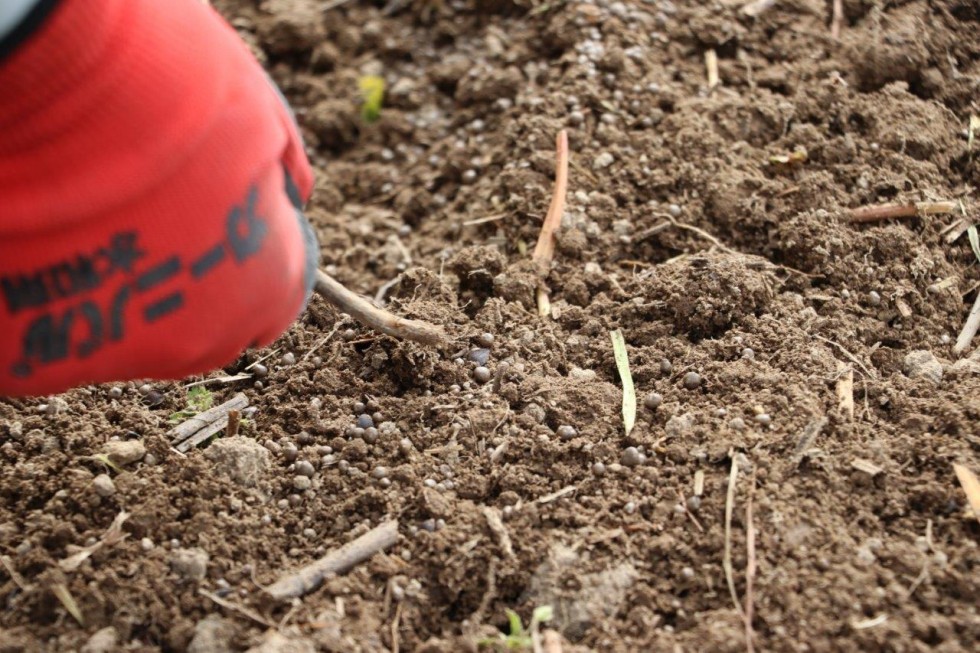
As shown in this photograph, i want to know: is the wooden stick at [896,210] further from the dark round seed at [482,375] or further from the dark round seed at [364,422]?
the dark round seed at [364,422]

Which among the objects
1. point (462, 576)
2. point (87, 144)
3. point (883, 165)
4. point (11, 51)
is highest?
point (11, 51)

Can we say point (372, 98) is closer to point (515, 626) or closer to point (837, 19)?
point (837, 19)

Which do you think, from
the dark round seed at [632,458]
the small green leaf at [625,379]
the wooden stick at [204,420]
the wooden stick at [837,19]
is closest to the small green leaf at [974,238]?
the wooden stick at [837,19]

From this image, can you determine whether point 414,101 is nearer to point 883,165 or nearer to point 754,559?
Result: point 883,165

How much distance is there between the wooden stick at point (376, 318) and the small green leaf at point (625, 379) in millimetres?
384

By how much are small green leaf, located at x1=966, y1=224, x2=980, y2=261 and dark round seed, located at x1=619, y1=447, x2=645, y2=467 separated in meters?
1.05

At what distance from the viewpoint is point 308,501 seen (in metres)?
2.05

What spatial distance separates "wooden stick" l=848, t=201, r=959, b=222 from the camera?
8.13ft

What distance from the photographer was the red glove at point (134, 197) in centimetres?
153

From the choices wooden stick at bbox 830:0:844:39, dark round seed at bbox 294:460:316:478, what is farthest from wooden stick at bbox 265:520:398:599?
wooden stick at bbox 830:0:844:39

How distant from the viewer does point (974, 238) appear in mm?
2475

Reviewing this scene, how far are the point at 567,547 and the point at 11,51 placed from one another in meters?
1.25

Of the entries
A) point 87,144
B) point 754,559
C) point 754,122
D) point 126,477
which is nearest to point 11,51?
point 87,144

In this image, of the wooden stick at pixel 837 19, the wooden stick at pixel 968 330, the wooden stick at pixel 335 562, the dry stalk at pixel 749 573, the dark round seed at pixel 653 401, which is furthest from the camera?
the wooden stick at pixel 837 19
